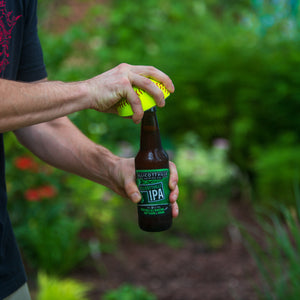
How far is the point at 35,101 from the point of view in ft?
4.15

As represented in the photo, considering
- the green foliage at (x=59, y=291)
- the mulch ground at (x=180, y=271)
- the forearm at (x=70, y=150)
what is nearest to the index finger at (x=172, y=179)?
the forearm at (x=70, y=150)

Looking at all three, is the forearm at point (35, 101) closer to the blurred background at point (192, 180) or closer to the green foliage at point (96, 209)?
the blurred background at point (192, 180)

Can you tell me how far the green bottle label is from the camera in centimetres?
153

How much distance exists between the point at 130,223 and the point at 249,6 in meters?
6.27

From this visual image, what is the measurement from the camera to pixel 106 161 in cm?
170

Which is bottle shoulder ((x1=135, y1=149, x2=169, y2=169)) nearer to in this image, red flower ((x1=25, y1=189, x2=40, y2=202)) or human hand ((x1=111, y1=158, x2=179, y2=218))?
human hand ((x1=111, y1=158, x2=179, y2=218))

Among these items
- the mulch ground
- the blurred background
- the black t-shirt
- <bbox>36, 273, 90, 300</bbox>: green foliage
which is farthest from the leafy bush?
the black t-shirt

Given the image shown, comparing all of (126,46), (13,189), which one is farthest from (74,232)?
(126,46)

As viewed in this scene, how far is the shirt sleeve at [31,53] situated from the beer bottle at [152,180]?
47cm

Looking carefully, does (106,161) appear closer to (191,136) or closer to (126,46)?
(191,136)

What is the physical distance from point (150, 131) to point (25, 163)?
6.55 feet

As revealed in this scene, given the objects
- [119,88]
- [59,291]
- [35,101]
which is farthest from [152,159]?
[59,291]

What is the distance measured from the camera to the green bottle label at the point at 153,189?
153 centimetres

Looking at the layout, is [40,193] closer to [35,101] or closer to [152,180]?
[152,180]
